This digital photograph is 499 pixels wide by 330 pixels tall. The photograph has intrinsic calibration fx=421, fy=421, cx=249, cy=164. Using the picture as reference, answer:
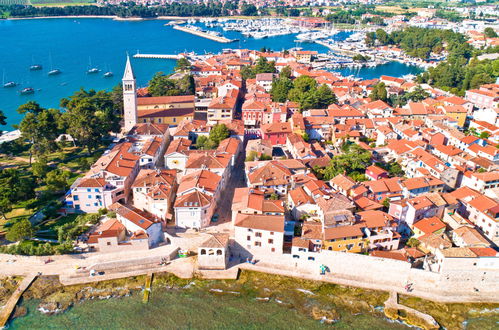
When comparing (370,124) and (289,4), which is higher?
(289,4)

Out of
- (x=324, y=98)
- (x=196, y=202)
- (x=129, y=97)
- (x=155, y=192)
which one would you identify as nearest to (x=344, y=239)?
(x=196, y=202)

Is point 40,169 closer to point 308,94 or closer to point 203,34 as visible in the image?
point 308,94

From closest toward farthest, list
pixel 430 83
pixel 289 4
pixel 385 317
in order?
pixel 385 317, pixel 430 83, pixel 289 4

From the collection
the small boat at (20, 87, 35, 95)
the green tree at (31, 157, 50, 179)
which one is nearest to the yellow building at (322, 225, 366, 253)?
the green tree at (31, 157, 50, 179)

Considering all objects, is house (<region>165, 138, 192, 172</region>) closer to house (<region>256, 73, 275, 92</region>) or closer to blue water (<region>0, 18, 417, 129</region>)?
house (<region>256, 73, 275, 92</region>)

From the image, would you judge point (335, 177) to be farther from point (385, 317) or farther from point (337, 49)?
point (337, 49)

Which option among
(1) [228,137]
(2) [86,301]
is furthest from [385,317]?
(1) [228,137]
